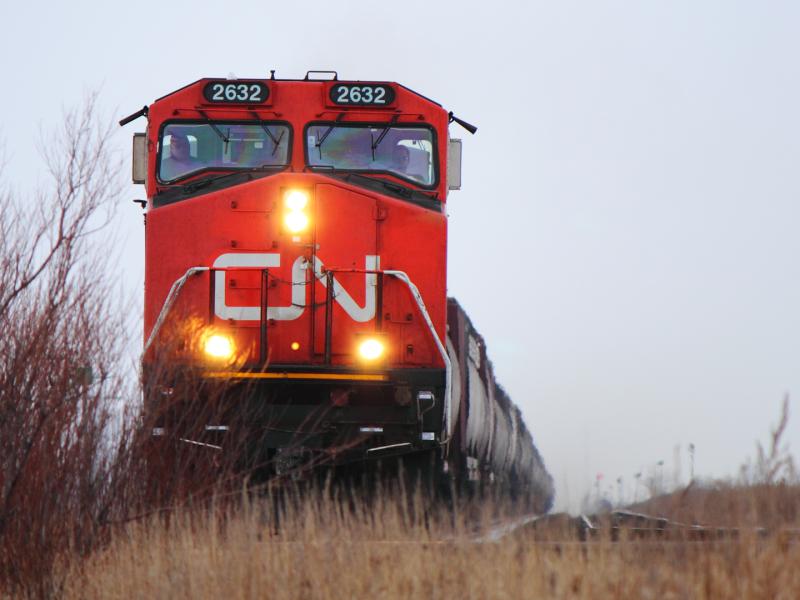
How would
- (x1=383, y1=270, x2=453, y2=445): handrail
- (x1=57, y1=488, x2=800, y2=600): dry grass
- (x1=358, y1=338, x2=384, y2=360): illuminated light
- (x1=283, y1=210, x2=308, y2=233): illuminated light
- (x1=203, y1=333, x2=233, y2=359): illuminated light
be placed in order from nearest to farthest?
1. (x1=57, y1=488, x2=800, y2=600): dry grass
2. (x1=203, y1=333, x2=233, y2=359): illuminated light
3. (x1=383, y1=270, x2=453, y2=445): handrail
4. (x1=358, y1=338, x2=384, y2=360): illuminated light
5. (x1=283, y1=210, x2=308, y2=233): illuminated light

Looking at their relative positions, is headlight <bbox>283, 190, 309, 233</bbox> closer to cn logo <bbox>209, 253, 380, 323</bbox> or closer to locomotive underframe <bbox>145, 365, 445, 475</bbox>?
cn logo <bbox>209, 253, 380, 323</bbox>

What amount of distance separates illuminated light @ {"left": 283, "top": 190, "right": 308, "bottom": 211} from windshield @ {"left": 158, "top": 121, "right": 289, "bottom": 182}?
386mm

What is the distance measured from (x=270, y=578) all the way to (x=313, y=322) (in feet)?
14.9

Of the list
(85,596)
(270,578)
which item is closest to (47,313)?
(85,596)

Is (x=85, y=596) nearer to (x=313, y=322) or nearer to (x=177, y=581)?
(x=177, y=581)

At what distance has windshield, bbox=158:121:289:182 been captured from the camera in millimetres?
10414

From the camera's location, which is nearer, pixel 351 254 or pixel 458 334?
pixel 351 254

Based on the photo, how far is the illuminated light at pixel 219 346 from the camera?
9.63m

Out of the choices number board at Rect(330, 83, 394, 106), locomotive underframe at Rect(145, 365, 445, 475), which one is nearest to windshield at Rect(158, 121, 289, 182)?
number board at Rect(330, 83, 394, 106)

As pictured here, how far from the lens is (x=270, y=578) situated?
18.6 ft

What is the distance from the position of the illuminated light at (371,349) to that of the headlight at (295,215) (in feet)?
3.72

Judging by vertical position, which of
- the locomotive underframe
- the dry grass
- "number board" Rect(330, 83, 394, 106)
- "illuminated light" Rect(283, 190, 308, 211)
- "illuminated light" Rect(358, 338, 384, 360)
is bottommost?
the dry grass

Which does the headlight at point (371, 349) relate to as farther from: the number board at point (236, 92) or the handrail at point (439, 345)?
the number board at point (236, 92)

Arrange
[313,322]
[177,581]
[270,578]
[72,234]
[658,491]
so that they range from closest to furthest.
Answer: [658,491] < [270,578] < [177,581] < [72,234] < [313,322]
